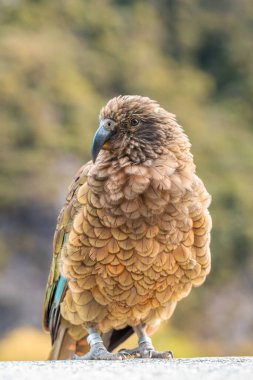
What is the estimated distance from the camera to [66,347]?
689 centimetres

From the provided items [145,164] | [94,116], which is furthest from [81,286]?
[94,116]

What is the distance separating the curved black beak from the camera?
5887mm

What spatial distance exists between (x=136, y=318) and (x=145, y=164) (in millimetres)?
1075

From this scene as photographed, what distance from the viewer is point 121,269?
19.4 feet

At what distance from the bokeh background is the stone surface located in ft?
31.8

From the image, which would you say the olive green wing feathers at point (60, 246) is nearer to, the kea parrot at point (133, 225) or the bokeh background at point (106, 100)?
the kea parrot at point (133, 225)

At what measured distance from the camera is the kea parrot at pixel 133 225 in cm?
585

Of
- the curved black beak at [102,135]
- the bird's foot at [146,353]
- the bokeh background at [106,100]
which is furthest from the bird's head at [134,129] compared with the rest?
the bokeh background at [106,100]

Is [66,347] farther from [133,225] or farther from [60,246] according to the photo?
→ [133,225]

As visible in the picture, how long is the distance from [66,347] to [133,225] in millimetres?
1487

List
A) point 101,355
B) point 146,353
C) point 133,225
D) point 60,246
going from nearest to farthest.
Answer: point 133,225, point 101,355, point 146,353, point 60,246

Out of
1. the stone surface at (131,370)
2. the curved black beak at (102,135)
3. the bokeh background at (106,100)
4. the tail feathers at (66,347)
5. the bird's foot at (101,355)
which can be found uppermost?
the bokeh background at (106,100)

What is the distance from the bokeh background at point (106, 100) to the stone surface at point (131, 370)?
9683mm

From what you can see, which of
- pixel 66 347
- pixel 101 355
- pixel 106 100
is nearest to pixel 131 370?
pixel 101 355
